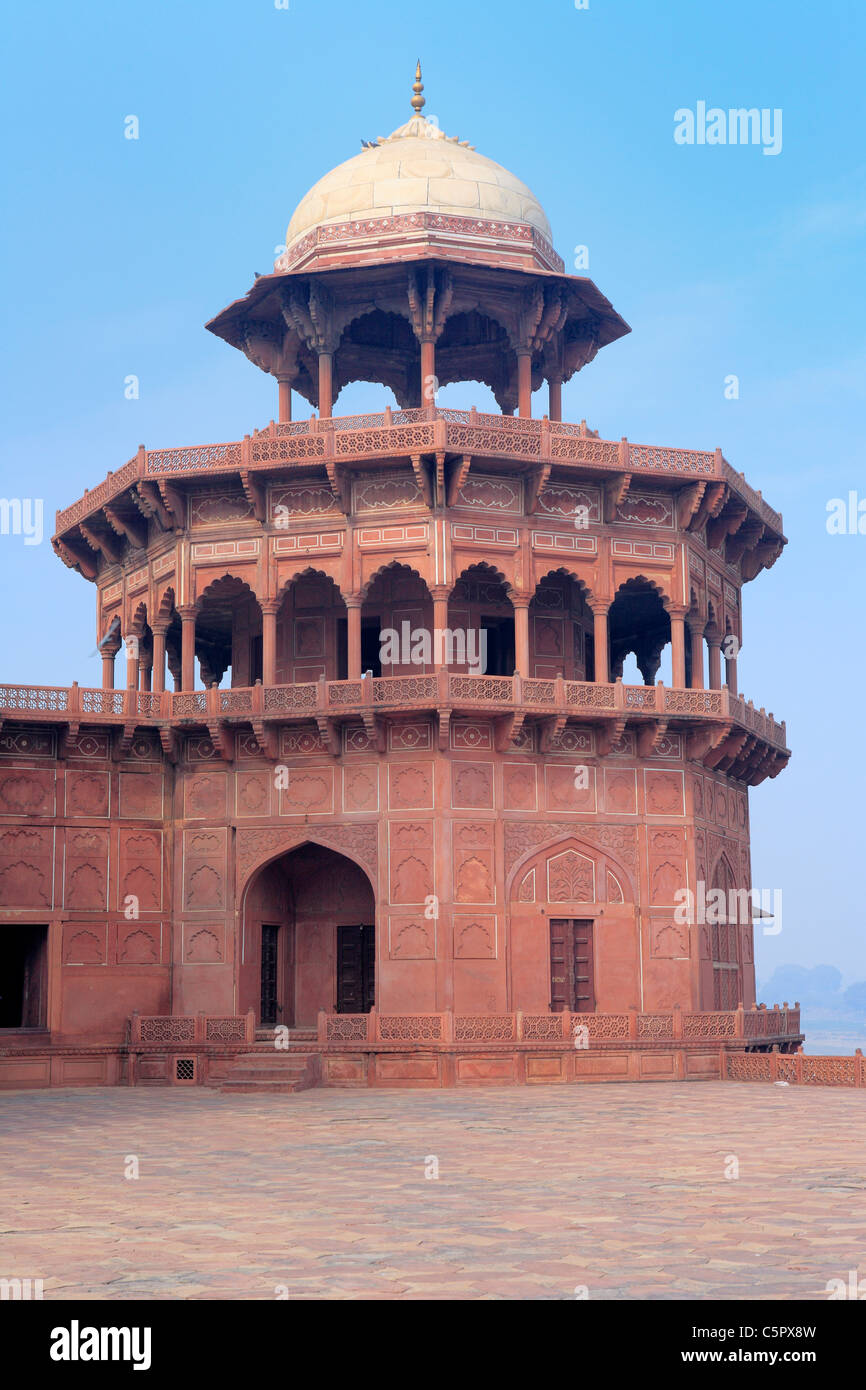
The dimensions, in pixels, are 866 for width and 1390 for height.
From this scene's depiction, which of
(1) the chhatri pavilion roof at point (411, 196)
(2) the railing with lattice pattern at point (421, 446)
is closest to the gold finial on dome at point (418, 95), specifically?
(1) the chhatri pavilion roof at point (411, 196)

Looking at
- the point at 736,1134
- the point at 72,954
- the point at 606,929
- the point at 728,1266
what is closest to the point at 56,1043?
the point at 72,954

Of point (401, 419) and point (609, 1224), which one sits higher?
point (401, 419)

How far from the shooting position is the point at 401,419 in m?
28.7

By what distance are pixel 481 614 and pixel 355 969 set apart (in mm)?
7207

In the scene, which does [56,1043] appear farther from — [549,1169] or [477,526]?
[549,1169]

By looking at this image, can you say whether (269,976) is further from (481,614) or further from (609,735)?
(481,614)

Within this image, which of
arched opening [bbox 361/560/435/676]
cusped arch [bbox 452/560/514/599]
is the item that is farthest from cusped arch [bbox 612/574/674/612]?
arched opening [bbox 361/560/435/676]

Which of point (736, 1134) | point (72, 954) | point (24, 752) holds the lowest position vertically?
point (736, 1134)

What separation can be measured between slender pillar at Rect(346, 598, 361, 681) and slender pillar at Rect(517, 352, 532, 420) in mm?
5293

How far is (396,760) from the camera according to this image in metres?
27.4

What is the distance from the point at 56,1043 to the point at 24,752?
5117 millimetres

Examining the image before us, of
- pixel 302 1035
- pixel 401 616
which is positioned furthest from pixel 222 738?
pixel 302 1035

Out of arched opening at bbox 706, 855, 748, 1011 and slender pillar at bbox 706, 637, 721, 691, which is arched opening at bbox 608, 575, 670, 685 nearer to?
slender pillar at bbox 706, 637, 721, 691
